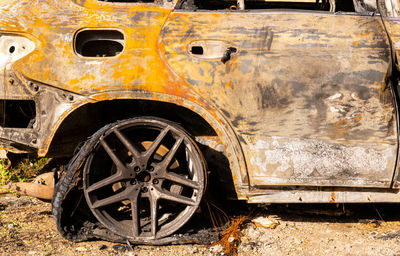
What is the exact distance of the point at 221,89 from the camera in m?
3.13

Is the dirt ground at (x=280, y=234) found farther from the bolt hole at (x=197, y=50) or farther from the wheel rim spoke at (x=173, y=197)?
the bolt hole at (x=197, y=50)

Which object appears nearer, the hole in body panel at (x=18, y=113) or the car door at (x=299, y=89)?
the car door at (x=299, y=89)

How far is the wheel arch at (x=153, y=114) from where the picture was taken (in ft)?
10.3

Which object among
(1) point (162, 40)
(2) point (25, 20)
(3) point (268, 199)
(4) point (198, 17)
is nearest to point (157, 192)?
(3) point (268, 199)

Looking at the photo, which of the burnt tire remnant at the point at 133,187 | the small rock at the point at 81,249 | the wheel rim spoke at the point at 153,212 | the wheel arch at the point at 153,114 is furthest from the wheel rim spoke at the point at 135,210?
the wheel arch at the point at 153,114

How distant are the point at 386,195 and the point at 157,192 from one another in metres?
1.66

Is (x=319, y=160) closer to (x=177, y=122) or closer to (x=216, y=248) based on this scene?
(x=216, y=248)

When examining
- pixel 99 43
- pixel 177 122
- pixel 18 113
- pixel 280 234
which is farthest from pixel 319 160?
pixel 18 113

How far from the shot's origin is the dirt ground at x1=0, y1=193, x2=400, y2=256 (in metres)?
3.26

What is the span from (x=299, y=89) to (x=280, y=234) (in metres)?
1.19

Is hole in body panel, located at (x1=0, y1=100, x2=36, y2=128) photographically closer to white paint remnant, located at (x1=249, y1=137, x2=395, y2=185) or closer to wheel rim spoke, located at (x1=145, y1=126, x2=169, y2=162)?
wheel rim spoke, located at (x1=145, y1=126, x2=169, y2=162)

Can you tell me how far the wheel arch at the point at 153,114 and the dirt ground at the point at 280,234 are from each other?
0.48 metres

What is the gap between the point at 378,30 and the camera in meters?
3.18

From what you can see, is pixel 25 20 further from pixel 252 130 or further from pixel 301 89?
pixel 301 89
